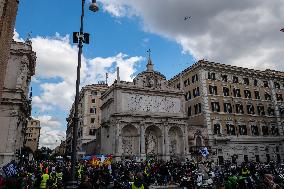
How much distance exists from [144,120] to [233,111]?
16.0 metres

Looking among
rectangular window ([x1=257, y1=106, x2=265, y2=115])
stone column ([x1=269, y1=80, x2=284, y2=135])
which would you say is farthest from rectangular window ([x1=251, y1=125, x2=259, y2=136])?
stone column ([x1=269, y1=80, x2=284, y2=135])

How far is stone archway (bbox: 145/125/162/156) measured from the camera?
38250mm

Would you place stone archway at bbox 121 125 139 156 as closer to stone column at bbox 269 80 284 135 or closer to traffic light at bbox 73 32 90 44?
traffic light at bbox 73 32 90 44

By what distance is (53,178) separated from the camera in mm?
16453

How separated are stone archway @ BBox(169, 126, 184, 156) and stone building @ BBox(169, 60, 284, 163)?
1.84 metres

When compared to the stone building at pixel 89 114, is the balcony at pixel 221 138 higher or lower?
lower

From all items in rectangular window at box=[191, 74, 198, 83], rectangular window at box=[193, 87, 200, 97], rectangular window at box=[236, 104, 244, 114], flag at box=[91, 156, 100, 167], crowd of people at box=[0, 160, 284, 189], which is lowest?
crowd of people at box=[0, 160, 284, 189]

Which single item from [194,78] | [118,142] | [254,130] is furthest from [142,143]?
[254,130]

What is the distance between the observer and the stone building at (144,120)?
36312 millimetres

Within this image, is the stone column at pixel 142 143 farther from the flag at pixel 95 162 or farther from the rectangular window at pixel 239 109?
the rectangular window at pixel 239 109

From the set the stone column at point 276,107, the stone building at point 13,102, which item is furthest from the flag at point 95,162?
the stone column at point 276,107

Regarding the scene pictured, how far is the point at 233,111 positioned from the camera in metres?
43.9

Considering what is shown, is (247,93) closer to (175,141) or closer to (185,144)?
(185,144)

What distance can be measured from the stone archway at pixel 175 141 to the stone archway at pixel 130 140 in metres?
5.69
